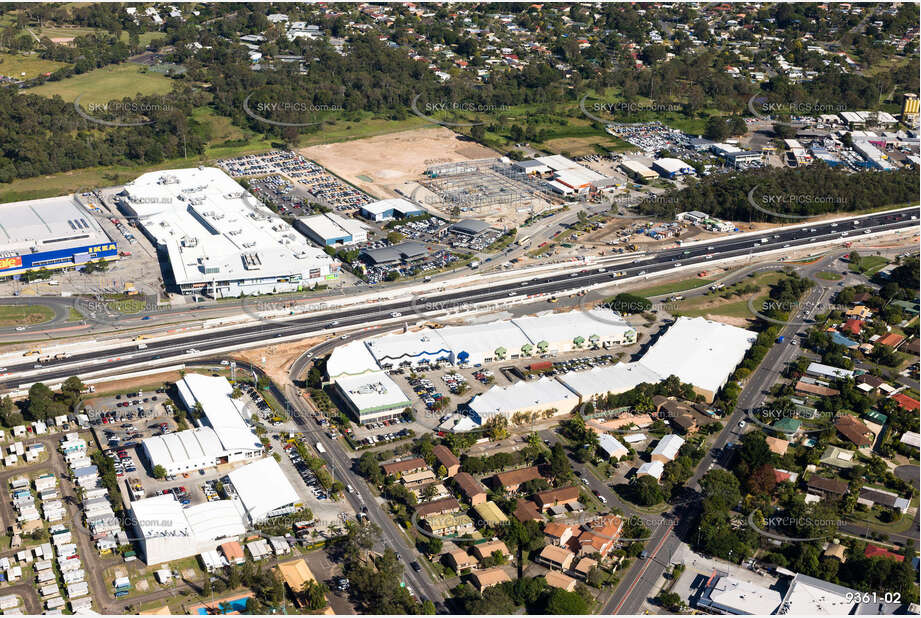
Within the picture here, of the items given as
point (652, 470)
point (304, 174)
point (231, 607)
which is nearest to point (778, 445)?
point (652, 470)

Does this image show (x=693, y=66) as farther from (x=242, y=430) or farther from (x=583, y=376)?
(x=242, y=430)

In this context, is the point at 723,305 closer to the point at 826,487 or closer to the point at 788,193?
the point at 788,193

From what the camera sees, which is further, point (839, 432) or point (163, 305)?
point (163, 305)

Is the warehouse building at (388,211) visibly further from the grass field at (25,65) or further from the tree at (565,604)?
the grass field at (25,65)

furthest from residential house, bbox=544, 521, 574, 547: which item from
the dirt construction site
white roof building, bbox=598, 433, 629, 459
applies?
the dirt construction site

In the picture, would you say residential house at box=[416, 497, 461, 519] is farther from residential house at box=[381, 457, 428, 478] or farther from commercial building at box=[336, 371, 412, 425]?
commercial building at box=[336, 371, 412, 425]

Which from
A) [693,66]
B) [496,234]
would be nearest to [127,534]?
[496,234]
